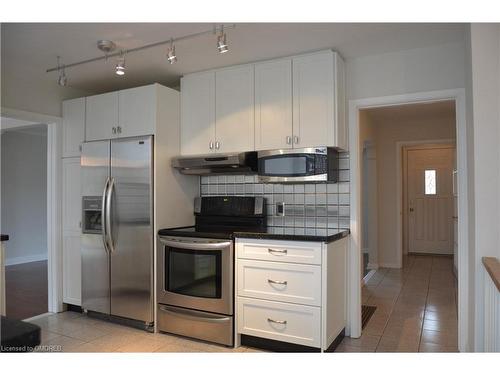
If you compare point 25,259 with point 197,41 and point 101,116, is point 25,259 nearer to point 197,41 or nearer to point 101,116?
point 101,116

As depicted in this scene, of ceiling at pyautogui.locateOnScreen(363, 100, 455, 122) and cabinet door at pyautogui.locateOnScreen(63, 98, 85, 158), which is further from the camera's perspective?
ceiling at pyautogui.locateOnScreen(363, 100, 455, 122)

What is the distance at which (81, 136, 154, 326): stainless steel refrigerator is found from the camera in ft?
10.2

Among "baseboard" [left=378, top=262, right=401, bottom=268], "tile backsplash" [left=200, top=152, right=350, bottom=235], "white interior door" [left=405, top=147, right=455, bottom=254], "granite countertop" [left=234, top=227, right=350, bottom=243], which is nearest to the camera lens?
"granite countertop" [left=234, top=227, right=350, bottom=243]

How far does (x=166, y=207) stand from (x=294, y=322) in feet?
4.88

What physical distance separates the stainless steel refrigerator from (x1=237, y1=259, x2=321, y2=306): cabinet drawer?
922 mm

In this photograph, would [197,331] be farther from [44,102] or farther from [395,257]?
[395,257]

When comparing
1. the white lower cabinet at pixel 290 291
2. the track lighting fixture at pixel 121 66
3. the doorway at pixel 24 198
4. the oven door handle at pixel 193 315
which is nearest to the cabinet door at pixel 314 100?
the white lower cabinet at pixel 290 291

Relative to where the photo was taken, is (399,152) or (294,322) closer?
(294,322)

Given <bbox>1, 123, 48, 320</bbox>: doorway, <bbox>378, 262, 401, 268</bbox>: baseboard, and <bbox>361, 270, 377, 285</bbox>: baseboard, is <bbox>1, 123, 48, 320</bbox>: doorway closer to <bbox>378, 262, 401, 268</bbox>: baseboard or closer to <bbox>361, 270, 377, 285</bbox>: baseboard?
<bbox>361, 270, 377, 285</bbox>: baseboard

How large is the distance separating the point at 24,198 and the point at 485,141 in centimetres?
708

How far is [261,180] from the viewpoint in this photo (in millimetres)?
3039

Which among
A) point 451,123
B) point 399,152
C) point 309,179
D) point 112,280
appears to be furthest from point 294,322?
point 451,123

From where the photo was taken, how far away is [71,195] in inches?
146

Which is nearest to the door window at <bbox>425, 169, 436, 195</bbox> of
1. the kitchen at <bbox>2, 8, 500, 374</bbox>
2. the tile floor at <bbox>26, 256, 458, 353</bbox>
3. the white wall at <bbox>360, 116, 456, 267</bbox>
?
the white wall at <bbox>360, 116, 456, 267</bbox>
